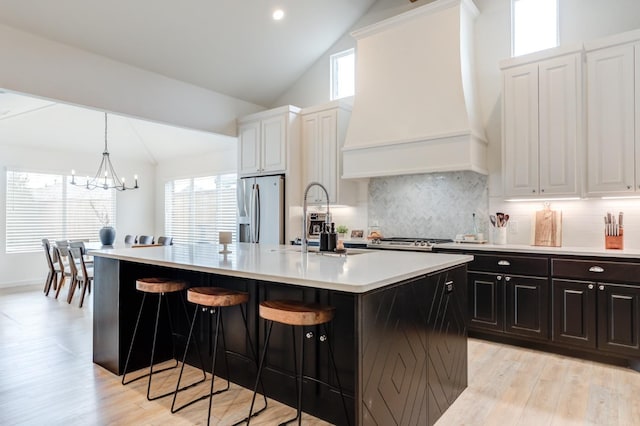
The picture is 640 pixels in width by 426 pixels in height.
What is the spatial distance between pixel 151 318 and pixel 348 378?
185 centimetres

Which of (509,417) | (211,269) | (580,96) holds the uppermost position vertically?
(580,96)

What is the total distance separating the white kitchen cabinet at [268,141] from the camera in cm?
536

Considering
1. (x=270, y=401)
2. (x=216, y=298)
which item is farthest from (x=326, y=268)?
(x=270, y=401)

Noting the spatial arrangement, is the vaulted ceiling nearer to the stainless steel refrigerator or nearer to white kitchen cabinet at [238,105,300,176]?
white kitchen cabinet at [238,105,300,176]

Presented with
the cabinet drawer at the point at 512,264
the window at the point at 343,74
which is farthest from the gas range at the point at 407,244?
the window at the point at 343,74

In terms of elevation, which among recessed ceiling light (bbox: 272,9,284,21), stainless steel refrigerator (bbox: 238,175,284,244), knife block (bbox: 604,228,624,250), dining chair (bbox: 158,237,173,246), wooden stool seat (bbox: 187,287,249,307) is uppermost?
recessed ceiling light (bbox: 272,9,284,21)

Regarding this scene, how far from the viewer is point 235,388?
271 cm

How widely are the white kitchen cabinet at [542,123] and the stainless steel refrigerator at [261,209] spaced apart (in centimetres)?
291

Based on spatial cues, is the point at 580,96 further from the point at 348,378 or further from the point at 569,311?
the point at 348,378

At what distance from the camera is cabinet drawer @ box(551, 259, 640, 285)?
3048 mm

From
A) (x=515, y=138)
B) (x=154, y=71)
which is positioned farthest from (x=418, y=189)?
(x=154, y=71)

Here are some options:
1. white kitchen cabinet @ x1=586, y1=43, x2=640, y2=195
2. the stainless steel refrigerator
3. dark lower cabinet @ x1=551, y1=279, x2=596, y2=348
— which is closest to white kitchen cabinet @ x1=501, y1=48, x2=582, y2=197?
white kitchen cabinet @ x1=586, y1=43, x2=640, y2=195

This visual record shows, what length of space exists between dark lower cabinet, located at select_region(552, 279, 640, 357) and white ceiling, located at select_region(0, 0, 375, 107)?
4.29 m

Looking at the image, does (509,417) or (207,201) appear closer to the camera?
(509,417)
